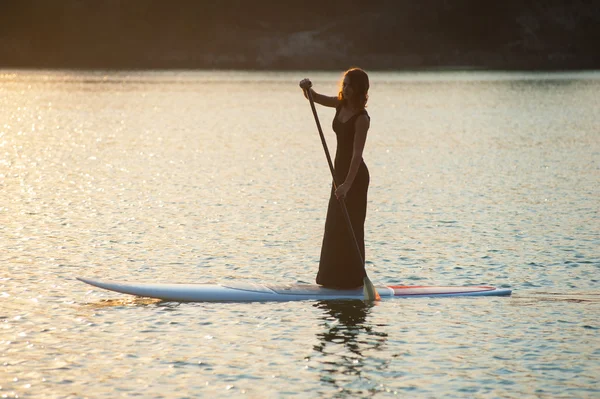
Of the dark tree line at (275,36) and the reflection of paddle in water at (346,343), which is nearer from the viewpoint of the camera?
the reflection of paddle in water at (346,343)

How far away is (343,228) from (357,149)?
46.2 inches

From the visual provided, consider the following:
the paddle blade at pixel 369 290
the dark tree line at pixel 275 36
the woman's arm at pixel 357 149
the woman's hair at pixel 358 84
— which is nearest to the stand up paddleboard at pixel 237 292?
the paddle blade at pixel 369 290

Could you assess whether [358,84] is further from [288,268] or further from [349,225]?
[288,268]

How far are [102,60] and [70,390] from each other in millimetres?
172494

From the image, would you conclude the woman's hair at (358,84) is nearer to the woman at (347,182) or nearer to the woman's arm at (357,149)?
the woman at (347,182)

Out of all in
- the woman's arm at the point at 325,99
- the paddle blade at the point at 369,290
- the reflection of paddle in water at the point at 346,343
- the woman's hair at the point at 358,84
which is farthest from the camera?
the paddle blade at the point at 369,290

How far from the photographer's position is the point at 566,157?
37.7 meters

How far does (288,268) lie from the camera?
1756cm

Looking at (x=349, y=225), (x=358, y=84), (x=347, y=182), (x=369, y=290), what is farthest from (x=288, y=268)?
(x=358, y=84)

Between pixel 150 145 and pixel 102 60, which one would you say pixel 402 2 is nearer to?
pixel 102 60

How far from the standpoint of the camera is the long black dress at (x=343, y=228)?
1388 centimetres

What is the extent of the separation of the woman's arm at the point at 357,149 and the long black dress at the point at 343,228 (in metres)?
0.16

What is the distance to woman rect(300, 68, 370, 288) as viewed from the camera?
44.2ft

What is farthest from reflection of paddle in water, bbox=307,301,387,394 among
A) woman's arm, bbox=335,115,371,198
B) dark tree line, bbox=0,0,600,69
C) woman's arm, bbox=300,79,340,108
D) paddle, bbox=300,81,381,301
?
dark tree line, bbox=0,0,600,69
